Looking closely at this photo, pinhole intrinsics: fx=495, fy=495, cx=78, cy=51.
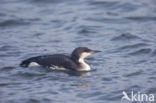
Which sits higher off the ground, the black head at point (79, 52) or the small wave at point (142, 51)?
the black head at point (79, 52)

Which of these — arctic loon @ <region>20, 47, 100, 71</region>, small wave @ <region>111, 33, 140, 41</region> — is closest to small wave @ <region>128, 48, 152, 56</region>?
small wave @ <region>111, 33, 140, 41</region>

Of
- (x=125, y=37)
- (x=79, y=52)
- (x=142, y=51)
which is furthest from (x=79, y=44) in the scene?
(x=79, y=52)

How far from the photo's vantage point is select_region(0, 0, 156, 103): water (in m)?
10.2

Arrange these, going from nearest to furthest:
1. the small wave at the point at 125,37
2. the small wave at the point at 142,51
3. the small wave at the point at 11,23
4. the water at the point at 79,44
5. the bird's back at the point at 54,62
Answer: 1. the water at the point at 79,44
2. the bird's back at the point at 54,62
3. the small wave at the point at 142,51
4. the small wave at the point at 125,37
5. the small wave at the point at 11,23

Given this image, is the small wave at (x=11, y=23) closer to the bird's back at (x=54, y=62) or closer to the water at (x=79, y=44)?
the water at (x=79, y=44)

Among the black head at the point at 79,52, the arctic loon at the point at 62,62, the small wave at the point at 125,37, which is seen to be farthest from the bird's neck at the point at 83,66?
the small wave at the point at 125,37

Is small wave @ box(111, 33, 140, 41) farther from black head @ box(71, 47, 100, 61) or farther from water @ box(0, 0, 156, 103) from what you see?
black head @ box(71, 47, 100, 61)

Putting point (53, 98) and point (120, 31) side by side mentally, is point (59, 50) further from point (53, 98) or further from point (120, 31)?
point (53, 98)

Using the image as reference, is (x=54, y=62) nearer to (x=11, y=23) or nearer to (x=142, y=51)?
(x=142, y=51)

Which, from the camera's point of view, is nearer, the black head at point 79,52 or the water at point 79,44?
the water at point 79,44

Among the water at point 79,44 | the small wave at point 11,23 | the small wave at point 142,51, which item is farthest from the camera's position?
the small wave at point 11,23

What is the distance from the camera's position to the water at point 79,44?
402 inches

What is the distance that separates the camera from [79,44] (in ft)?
46.1

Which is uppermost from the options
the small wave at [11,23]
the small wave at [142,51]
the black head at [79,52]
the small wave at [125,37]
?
the small wave at [11,23]
